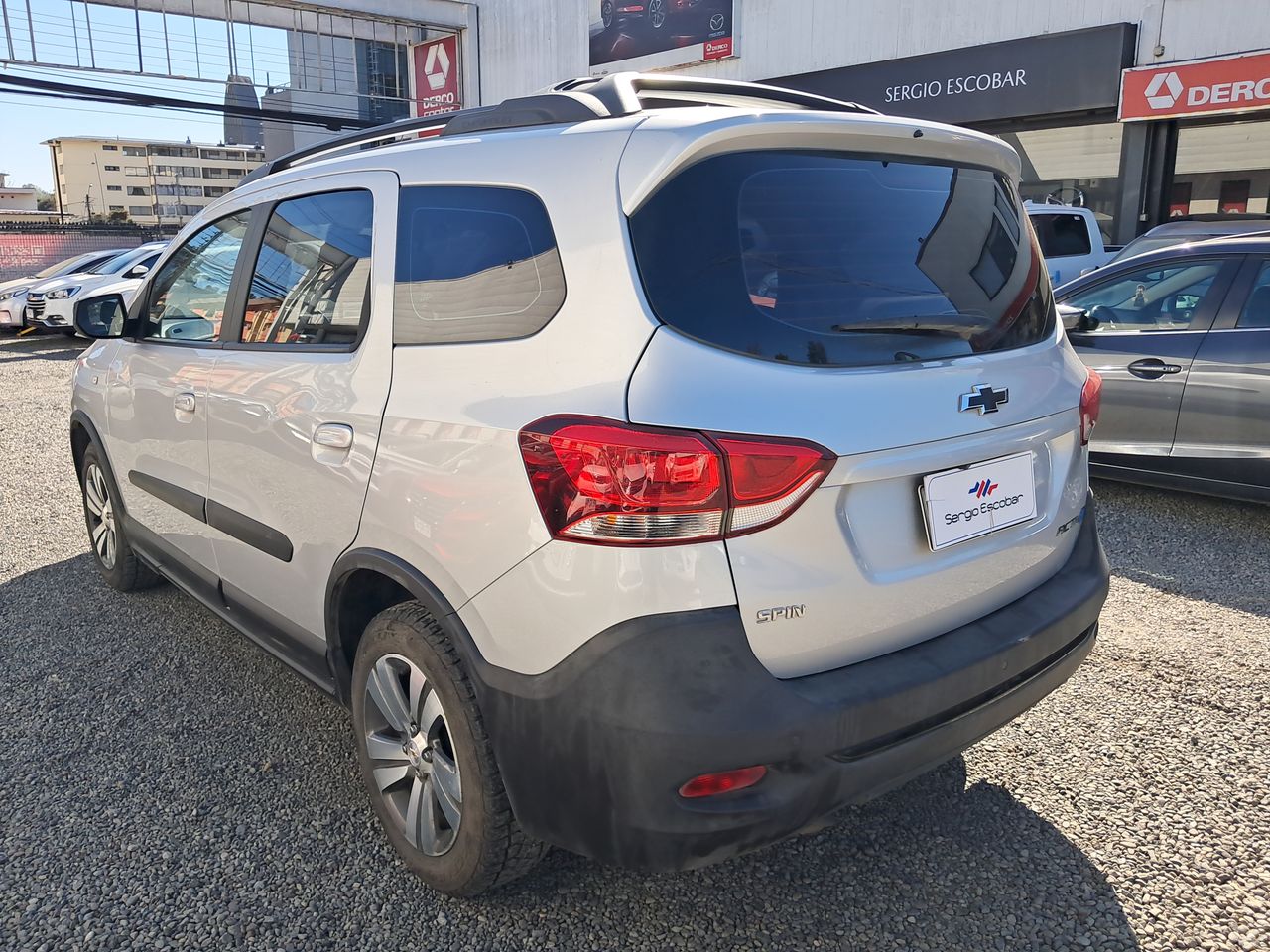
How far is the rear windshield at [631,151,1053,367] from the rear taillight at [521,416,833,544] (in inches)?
8.4

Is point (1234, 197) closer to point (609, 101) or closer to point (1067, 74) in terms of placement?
point (1067, 74)

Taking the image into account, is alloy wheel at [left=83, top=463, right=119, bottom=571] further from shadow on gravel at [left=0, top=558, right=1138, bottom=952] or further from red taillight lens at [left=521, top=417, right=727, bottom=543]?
red taillight lens at [left=521, top=417, right=727, bottom=543]

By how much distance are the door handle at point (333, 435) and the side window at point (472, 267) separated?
0.27 meters

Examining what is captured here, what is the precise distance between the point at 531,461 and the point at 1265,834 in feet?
7.14

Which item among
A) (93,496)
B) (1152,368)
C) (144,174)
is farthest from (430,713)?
(144,174)

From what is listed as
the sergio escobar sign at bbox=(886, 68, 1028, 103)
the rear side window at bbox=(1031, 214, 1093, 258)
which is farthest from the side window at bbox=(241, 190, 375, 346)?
the sergio escobar sign at bbox=(886, 68, 1028, 103)

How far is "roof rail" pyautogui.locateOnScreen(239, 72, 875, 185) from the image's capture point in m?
2.22

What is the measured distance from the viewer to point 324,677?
2.71 metres

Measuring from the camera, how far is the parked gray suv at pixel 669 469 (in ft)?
5.97

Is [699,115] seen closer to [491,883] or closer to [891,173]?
[891,173]

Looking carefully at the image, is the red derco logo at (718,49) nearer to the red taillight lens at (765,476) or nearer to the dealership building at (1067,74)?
the dealership building at (1067,74)

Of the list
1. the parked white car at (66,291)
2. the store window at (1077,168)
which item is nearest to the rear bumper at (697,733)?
the store window at (1077,168)

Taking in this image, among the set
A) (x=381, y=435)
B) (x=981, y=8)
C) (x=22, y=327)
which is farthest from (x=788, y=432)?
(x=22, y=327)

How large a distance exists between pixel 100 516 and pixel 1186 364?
5.45m
